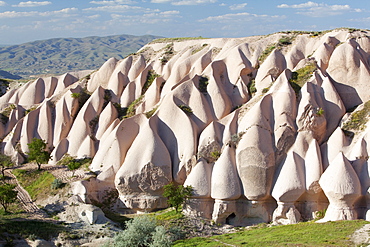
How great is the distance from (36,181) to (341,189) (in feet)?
84.8

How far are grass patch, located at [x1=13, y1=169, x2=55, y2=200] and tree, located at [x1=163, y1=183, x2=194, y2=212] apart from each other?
32.2ft

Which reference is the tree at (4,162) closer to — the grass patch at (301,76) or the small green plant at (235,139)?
the small green plant at (235,139)

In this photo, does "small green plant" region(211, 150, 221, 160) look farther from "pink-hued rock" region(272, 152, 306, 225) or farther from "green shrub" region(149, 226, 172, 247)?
"green shrub" region(149, 226, 172, 247)

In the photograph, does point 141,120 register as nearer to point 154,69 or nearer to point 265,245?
point 154,69

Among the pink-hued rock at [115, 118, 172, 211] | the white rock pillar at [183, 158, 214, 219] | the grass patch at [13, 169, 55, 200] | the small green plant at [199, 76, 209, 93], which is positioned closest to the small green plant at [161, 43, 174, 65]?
the small green plant at [199, 76, 209, 93]

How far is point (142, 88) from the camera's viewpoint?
4972 centimetres

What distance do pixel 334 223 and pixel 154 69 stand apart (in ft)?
95.2

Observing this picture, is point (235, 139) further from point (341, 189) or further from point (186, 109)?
point (341, 189)

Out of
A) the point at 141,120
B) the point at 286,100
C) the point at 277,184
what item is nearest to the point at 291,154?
the point at 277,184

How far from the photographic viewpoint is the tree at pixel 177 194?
114ft

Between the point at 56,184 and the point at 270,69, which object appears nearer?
the point at 56,184

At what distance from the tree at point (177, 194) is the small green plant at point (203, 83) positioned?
451 inches

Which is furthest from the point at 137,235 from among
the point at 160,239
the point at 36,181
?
the point at 36,181

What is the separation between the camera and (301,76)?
4059 cm
